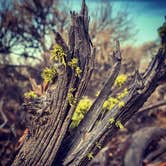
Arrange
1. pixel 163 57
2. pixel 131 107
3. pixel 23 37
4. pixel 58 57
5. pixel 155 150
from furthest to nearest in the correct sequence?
pixel 23 37 → pixel 155 150 → pixel 163 57 → pixel 131 107 → pixel 58 57

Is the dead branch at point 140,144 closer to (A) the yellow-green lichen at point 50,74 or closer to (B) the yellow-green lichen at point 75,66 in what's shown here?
(B) the yellow-green lichen at point 75,66

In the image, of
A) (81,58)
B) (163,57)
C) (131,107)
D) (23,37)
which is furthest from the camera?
(23,37)

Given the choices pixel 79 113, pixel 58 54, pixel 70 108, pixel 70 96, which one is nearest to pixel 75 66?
pixel 58 54

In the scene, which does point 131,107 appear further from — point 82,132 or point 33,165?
point 33,165

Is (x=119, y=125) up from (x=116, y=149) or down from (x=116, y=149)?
down

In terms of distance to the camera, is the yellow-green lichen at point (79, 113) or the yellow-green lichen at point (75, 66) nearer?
the yellow-green lichen at point (75, 66)

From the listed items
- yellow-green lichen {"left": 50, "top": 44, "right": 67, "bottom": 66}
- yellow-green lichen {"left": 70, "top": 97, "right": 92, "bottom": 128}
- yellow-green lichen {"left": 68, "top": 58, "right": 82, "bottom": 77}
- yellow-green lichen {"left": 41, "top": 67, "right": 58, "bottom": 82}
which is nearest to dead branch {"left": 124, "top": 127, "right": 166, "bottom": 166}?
yellow-green lichen {"left": 70, "top": 97, "right": 92, "bottom": 128}

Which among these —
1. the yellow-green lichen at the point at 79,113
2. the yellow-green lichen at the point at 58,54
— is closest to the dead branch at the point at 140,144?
the yellow-green lichen at the point at 79,113

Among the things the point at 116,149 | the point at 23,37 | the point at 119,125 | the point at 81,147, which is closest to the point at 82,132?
the point at 81,147
